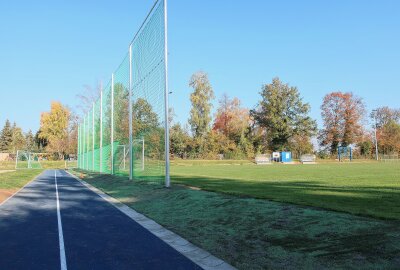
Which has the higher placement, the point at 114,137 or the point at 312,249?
the point at 114,137

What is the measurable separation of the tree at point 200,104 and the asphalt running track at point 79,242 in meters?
67.6

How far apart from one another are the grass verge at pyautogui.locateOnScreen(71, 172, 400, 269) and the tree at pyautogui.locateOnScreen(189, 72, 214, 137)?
228 ft

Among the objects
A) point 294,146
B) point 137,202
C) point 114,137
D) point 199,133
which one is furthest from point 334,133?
point 137,202

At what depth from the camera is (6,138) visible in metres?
109

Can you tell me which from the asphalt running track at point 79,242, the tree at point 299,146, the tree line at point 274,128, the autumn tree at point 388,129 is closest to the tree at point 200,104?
the tree line at point 274,128

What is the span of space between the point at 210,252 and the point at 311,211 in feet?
7.97

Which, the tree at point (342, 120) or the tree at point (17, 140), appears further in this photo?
the tree at point (17, 140)

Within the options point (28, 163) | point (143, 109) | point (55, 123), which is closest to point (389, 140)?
point (28, 163)

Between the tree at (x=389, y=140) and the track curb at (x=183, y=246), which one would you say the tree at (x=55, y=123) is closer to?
the tree at (x=389, y=140)

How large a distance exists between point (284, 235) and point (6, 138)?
11496cm

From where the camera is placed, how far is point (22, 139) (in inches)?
4309

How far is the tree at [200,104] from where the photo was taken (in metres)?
80.2

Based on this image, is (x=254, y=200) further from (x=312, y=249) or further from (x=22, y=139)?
(x=22, y=139)

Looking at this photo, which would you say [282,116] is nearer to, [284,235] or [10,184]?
[10,184]
